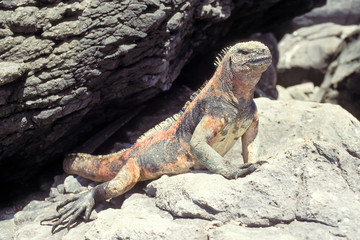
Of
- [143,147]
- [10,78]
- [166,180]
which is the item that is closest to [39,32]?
[10,78]

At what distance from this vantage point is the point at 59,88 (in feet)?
13.3

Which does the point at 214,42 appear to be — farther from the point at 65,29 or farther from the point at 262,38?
the point at 65,29

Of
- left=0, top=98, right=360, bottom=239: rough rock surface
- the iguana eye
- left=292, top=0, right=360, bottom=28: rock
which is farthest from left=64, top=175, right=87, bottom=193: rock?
left=292, top=0, right=360, bottom=28: rock

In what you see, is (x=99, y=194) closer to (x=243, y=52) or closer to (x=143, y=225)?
(x=143, y=225)

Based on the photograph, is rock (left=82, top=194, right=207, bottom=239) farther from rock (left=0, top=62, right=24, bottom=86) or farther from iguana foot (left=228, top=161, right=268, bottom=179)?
rock (left=0, top=62, right=24, bottom=86)

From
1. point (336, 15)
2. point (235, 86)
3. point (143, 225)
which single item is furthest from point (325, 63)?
point (143, 225)

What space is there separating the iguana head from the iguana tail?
1.53 m

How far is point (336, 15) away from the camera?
31.6ft

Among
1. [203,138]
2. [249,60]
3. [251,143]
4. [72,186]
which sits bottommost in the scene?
[72,186]

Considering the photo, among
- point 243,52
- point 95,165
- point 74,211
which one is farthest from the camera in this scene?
point 95,165

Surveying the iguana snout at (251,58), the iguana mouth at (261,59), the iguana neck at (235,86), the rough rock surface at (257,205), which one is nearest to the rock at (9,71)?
the rough rock surface at (257,205)

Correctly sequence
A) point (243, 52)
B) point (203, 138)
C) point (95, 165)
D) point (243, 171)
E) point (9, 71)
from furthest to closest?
1. point (95, 165)
2. point (9, 71)
3. point (203, 138)
4. point (243, 52)
5. point (243, 171)

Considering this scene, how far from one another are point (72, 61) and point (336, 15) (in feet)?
25.1

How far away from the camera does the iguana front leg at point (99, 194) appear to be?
3842 mm
